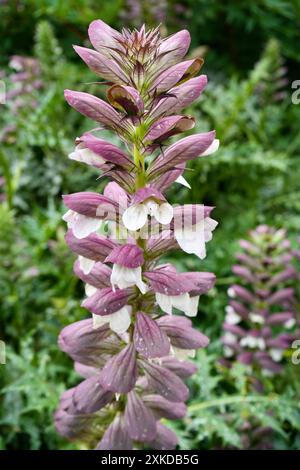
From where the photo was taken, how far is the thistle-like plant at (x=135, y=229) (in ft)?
3.80

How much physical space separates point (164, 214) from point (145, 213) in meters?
0.04

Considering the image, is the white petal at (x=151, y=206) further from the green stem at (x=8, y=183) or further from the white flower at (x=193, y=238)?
the green stem at (x=8, y=183)

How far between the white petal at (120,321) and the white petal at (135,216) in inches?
8.2

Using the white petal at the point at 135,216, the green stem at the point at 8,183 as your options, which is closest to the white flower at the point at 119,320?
the white petal at the point at 135,216

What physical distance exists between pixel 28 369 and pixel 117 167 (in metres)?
0.86

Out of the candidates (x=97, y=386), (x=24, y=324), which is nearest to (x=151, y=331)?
(x=97, y=386)

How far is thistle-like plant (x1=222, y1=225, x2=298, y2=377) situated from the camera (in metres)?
2.02

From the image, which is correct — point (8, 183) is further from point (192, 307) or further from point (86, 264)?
point (192, 307)

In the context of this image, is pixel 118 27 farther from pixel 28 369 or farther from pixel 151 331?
pixel 151 331

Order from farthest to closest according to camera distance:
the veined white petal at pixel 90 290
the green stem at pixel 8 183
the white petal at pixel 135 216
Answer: the green stem at pixel 8 183 < the veined white petal at pixel 90 290 < the white petal at pixel 135 216

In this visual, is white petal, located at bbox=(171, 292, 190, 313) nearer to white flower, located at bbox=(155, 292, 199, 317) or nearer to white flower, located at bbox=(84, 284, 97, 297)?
white flower, located at bbox=(155, 292, 199, 317)

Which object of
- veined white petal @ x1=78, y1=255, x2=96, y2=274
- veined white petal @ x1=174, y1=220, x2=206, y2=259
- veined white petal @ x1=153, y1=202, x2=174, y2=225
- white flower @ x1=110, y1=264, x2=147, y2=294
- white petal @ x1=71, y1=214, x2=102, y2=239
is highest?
veined white petal @ x1=153, y1=202, x2=174, y2=225

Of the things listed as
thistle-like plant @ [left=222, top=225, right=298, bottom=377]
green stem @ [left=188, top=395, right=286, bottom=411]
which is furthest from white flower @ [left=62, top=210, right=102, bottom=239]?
thistle-like plant @ [left=222, top=225, right=298, bottom=377]
